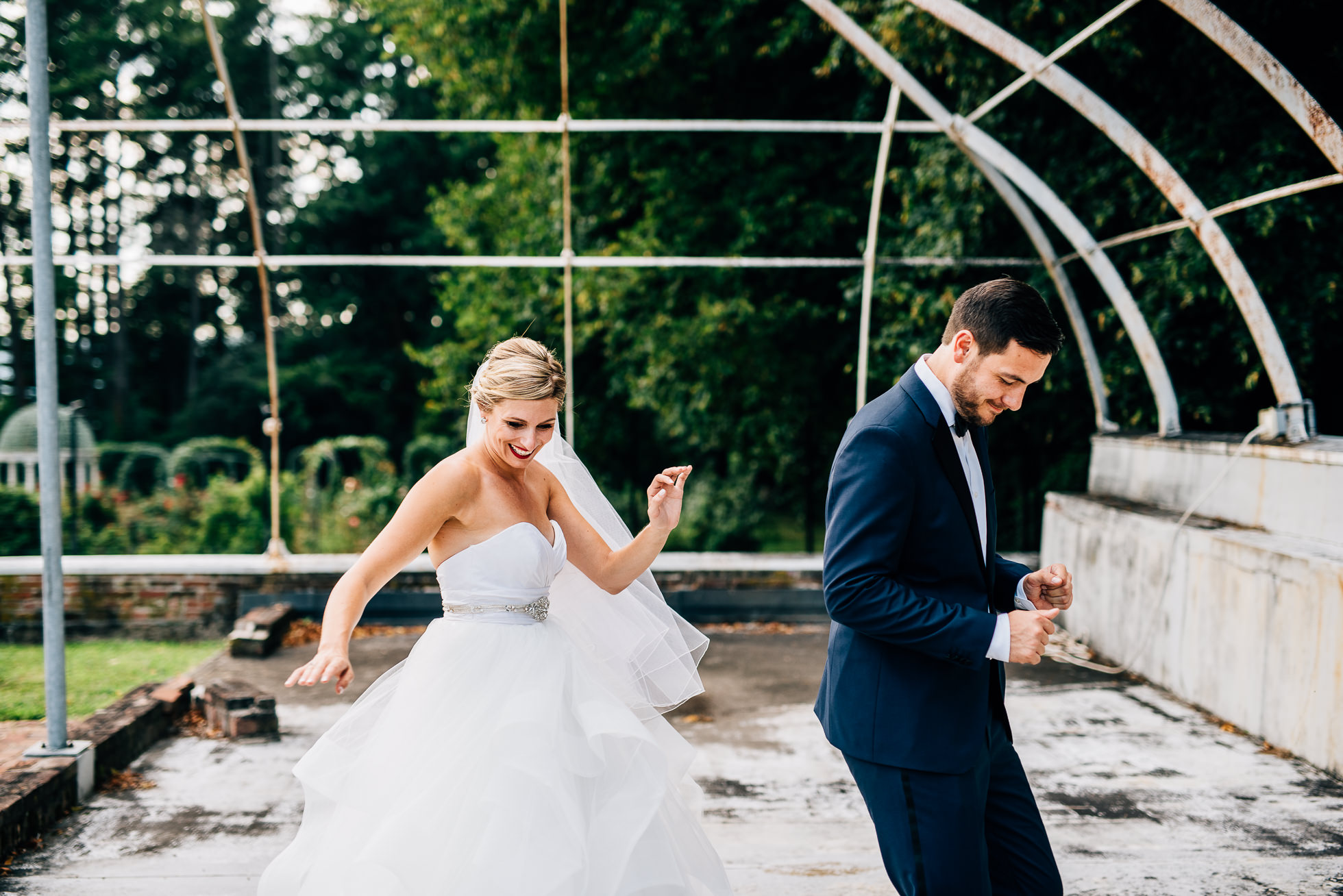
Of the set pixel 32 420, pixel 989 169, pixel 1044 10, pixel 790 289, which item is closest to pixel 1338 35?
pixel 1044 10

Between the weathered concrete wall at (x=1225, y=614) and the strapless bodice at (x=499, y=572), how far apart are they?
134 inches

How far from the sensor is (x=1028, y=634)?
1.82m

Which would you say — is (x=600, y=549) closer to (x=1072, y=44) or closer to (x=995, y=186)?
(x=1072, y=44)

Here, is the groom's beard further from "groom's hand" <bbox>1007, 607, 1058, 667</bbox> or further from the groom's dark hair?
"groom's hand" <bbox>1007, 607, 1058, 667</bbox>

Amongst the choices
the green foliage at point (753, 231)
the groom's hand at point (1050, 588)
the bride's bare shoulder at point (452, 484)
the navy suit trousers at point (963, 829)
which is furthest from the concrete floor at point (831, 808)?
the green foliage at point (753, 231)

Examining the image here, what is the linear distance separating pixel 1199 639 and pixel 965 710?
145 inches

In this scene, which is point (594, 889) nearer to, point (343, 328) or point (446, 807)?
point (446, 807)

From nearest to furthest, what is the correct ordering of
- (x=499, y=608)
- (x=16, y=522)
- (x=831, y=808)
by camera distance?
(x=499, y=608), (x=831, y=808), (x=16, y=522)

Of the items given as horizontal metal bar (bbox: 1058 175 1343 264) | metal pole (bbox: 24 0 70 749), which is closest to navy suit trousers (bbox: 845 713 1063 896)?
metal pole (bbox: 24 0 70 749)

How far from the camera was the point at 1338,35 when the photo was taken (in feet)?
21.2

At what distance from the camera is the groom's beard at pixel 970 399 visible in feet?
6.46

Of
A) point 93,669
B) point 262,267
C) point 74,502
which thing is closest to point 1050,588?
point 262,267

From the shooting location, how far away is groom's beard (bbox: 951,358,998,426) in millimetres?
1969

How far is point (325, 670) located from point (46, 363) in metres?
2.24
